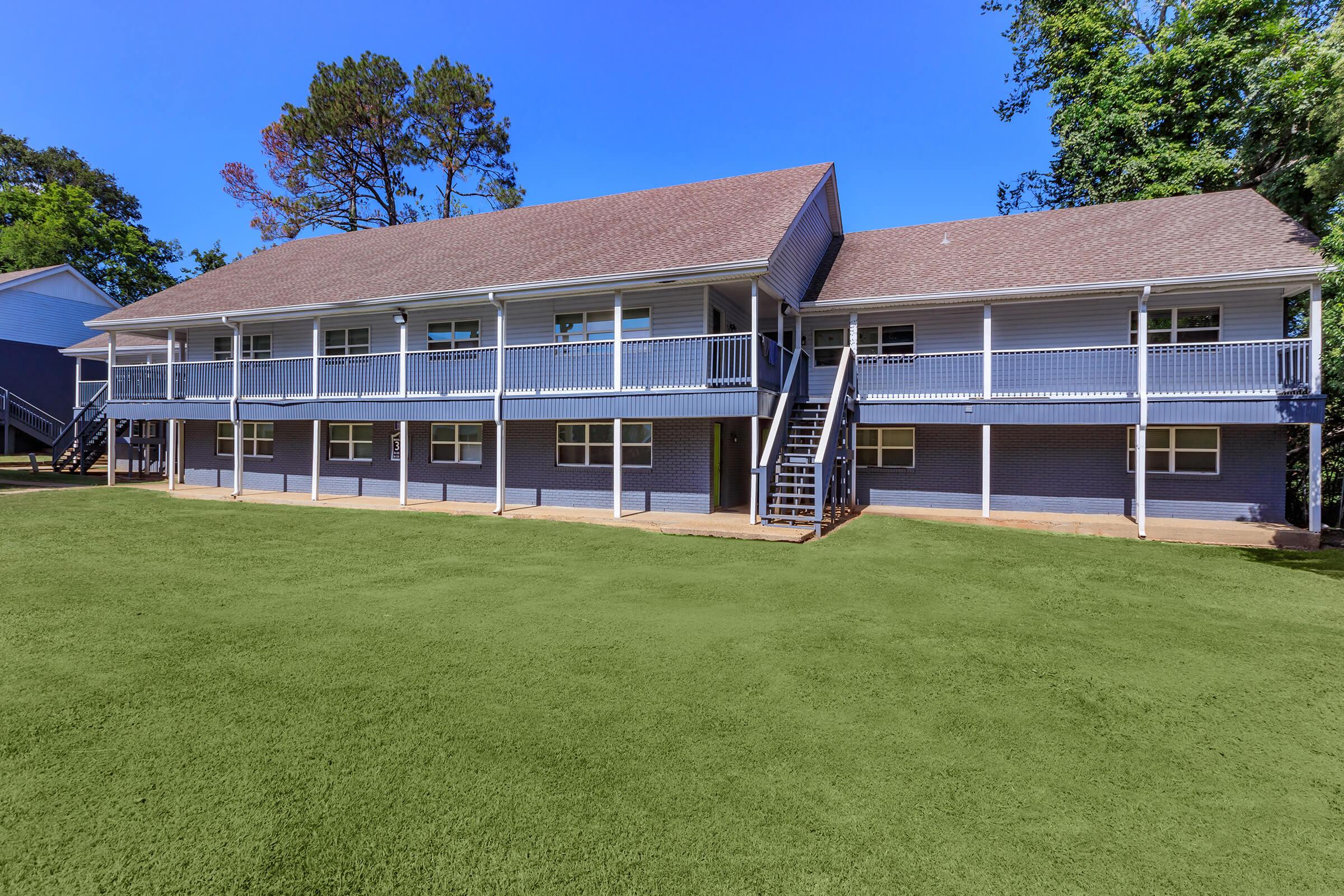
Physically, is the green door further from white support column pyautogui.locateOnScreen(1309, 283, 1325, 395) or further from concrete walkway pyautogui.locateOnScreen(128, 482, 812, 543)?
white support column pyautogui.locateOnScreen(1309, 283, 1325, 395)

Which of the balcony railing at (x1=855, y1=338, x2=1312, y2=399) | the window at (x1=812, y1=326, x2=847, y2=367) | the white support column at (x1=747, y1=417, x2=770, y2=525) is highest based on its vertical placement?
the window at (x1=812, y1=326, x2=847, y2=367)

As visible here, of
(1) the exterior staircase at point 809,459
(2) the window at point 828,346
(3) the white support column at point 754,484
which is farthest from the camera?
(2) the window at point 828,346

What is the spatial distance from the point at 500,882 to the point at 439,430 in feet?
51.2

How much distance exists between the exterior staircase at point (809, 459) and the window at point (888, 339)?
1.54 m

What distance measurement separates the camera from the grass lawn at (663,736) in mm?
2857

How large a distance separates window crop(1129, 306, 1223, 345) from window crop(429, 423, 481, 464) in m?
15.6

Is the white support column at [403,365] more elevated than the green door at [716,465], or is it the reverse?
the white support column at [403,365]

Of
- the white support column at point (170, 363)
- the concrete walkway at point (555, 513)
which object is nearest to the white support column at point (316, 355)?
the concrete walkway at point (555, 513)

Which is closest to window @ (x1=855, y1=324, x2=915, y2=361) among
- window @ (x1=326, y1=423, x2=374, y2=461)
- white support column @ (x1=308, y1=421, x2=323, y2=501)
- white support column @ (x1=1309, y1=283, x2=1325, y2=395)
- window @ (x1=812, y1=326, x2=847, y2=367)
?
window @ (x1=812, y1=326, x2=847, y2=367)

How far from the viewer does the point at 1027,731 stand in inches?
164

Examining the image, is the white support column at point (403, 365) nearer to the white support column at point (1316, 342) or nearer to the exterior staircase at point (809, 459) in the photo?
the exterior staircase at point (809, 459)

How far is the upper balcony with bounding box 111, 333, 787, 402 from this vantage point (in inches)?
525

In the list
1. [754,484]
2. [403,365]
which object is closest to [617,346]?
[754,484]

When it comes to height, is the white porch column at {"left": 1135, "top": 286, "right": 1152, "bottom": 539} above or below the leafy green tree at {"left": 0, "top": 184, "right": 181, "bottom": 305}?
below
